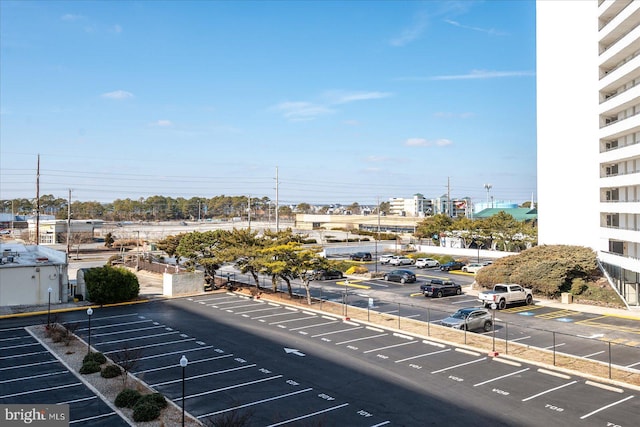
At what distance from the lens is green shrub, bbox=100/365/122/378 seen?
1969cm

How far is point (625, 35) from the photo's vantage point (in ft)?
137

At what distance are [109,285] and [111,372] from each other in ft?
60.0

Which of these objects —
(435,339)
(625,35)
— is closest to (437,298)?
(435,339)

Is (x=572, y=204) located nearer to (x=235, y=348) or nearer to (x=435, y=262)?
(x=435, y=262)

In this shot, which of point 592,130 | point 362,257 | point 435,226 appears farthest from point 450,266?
point 435,226

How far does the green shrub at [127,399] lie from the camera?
16.7m

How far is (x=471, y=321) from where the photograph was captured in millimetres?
27641

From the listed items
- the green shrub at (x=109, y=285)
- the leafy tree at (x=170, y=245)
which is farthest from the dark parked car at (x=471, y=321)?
the leafy tree at (x=170, y=245)

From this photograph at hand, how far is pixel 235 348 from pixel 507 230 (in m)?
59.9

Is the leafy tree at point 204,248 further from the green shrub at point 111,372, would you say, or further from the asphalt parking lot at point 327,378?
the green shrub at point 111,372

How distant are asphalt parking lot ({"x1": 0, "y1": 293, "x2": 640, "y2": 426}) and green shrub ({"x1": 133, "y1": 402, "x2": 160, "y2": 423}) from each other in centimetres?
85

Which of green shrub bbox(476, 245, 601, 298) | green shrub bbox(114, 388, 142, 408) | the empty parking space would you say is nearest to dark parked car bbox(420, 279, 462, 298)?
green shrub bbox(476, 245, 601, 298)

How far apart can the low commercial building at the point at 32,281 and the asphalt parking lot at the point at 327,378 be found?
7.27m

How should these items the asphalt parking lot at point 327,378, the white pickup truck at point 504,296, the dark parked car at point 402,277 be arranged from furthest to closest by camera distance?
the dark parked car at point 402,277 → the white pickup truck at point 504,296 → the asphalt parking lot at point 327,378
